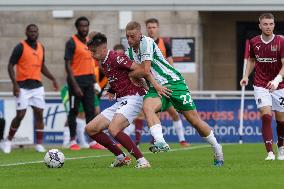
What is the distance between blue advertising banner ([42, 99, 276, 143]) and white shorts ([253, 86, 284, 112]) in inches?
285

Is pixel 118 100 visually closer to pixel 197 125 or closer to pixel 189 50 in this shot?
pixel 197 125

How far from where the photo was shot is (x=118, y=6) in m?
17.8

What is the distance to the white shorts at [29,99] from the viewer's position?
1950 centimetres

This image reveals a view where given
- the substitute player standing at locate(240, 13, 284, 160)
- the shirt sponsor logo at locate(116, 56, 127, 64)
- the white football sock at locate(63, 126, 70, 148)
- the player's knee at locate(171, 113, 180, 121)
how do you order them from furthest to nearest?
the white football sock at locate(63, 126, 70, 148) < the player's knee at locate(171, 113, 180, 121) < the substitute player standing at locate(240, 13, 284, 160) < the shirt sponsor logo at locate(116, 56, 127, 64)

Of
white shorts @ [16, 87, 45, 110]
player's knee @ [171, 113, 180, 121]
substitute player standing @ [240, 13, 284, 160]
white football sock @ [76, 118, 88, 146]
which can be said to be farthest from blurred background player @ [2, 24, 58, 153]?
substitute player standing @ [240, 13, 284, 160]

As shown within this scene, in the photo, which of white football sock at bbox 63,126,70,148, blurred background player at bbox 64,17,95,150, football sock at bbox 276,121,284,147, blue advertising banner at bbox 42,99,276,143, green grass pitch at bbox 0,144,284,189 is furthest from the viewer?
blue advertising banner at bbox 42,99,276,143

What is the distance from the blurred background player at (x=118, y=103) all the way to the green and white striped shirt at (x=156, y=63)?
0.21m

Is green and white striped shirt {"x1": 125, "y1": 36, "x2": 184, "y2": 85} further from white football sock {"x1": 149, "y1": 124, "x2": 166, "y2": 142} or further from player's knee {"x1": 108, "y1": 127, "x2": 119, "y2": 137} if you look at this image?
player's knee {"x1": 108, "y1": 127, "x2": 119, "y2": 137}

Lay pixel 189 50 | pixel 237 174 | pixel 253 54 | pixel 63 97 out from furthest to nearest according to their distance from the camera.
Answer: pixel 189 50, pixel 63 97, pixel 253 54, pixel 237 174

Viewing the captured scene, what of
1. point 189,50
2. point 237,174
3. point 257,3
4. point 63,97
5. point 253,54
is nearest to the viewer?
point 237,174

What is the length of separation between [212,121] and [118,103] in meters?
9.12

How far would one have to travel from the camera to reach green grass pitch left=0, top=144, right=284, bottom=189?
37.6ft

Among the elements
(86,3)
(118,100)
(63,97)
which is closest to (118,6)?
(86,3)

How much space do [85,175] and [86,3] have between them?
5.70 metres
